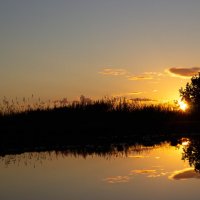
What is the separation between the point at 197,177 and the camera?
39.6 ft

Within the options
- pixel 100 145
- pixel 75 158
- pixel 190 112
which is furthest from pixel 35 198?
pixel 190 112

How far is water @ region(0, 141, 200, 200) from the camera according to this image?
10.3m

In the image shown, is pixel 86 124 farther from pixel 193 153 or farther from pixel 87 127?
pixel 193 153

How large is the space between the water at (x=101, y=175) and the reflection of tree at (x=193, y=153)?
0.17ft

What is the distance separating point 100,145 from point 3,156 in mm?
4137

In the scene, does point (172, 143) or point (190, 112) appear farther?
point (190, 112)

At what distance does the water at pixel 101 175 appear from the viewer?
10.3 metres

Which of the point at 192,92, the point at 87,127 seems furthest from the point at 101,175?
the point at 192,92

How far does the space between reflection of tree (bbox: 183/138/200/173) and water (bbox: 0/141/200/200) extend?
0.05 meters

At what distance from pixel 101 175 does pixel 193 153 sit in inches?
178

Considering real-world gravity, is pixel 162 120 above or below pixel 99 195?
above

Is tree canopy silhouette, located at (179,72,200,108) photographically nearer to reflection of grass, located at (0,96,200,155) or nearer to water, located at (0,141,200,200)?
reflection of grass, located at (0,96,200,155)

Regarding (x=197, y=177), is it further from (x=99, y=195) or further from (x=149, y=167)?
(x=99, y=195)

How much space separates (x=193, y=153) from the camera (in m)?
16.2
